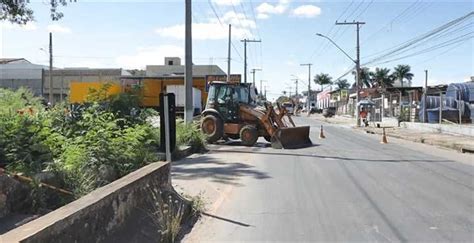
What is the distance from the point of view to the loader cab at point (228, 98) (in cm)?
2545

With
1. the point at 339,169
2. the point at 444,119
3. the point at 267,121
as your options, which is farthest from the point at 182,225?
the point at 444,119

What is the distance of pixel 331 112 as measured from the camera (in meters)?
92.2

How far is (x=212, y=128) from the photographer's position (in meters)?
25.1

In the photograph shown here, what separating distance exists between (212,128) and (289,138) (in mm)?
3828

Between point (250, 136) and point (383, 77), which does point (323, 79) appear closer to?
point (383, 77)

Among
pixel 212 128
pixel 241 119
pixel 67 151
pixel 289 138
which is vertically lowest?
pixel 289 138

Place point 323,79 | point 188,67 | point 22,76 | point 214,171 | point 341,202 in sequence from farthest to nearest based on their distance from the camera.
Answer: point 323,79, point 22,76, point 188,67, point 214,171, point 341,202

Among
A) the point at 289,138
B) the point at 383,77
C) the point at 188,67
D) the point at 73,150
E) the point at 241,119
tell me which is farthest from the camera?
the point at 383,77

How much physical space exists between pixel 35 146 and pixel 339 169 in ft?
29.2

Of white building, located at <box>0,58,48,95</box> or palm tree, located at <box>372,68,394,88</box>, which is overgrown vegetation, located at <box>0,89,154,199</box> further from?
palm tree, located at <box>372,68,394,88</box>

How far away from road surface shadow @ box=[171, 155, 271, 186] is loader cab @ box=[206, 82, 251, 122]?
8246 mm

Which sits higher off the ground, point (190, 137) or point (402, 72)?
point (402, 72)

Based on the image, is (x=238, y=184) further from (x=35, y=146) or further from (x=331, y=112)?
(x=331, y=112)

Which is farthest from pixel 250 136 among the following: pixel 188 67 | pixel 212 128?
pixel 188 67
